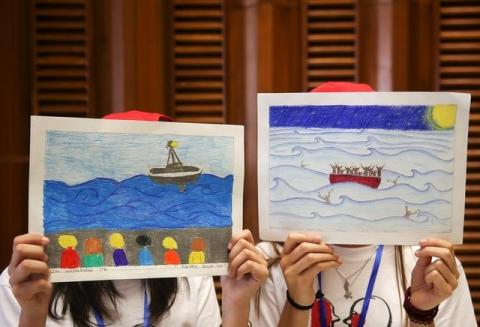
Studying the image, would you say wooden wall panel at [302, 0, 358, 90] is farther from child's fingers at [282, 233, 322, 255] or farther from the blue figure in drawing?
the blue figure in drawing

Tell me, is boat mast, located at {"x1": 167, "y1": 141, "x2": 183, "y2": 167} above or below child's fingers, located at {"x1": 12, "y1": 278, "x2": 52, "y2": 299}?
above

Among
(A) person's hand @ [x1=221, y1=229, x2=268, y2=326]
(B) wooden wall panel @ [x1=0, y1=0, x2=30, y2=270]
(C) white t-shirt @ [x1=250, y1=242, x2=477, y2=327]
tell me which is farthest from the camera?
(B) wooden wall panel @ [x1=0, y1=0, x2=30, y2=270]

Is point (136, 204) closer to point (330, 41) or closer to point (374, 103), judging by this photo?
point (374, 103)

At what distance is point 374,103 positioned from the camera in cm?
104

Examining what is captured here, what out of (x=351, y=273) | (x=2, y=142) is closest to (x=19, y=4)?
(x=2, y=142)

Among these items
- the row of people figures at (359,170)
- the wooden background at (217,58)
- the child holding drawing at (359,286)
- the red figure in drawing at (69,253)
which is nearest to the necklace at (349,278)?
the child holding drawing at (359,286)

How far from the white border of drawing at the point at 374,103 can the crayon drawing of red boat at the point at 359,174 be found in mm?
101

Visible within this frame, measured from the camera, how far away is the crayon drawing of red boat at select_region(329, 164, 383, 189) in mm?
1054

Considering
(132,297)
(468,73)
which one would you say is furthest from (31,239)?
(468,73)

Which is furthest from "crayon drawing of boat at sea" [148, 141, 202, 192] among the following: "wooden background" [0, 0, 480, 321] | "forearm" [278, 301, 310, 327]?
"wooden background" [0, 0, 480, 321]

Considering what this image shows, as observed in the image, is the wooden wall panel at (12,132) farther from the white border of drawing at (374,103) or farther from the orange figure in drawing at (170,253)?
the white border of drawing at (374,103)

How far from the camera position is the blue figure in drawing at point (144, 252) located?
101 cm

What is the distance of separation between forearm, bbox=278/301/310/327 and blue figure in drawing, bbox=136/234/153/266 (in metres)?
0.29

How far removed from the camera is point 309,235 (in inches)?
40.8
